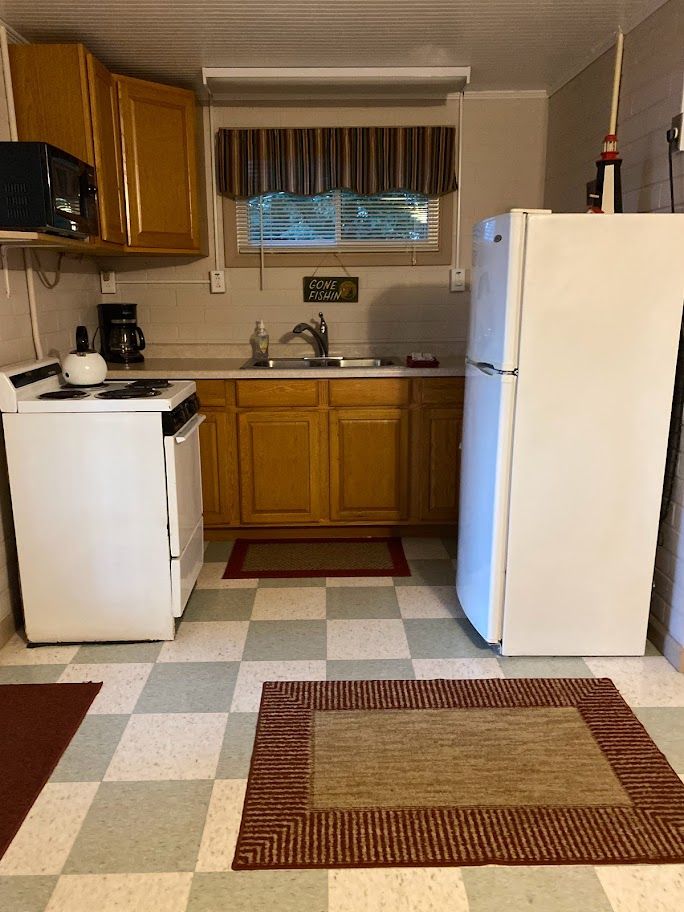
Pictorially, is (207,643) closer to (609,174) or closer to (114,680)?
(114,680)

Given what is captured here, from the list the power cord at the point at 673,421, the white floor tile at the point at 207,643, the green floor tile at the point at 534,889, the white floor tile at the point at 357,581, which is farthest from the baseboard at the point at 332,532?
the green floor tile at the point at 534,889

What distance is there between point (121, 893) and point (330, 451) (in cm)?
235

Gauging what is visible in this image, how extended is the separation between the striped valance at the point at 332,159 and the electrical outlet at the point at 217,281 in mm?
439

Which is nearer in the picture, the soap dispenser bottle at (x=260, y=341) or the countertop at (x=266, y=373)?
the countertop at (x=266, y=373)

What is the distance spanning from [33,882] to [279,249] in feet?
10.5

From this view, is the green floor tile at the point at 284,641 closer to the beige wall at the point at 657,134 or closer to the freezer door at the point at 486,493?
the freezer door at the point at 486,493

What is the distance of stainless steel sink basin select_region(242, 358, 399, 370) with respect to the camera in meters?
4.02

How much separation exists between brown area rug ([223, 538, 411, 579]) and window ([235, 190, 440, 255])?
162 cm

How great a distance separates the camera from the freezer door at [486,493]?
2.51 meters

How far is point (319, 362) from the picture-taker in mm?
4055

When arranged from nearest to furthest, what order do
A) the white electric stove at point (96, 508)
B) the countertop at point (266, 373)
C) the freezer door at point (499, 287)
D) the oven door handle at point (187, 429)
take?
1. the freezer door at point (499, 287)
2. the white electric stove at point (96, 508)
3. the oven door handle at point (187, 429)
4. the countertop at point (266, 373)

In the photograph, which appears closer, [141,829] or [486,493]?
[141,829]

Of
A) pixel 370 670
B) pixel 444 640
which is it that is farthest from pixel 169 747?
pixel 444 640

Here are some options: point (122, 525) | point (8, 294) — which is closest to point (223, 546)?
point (122, 525)
